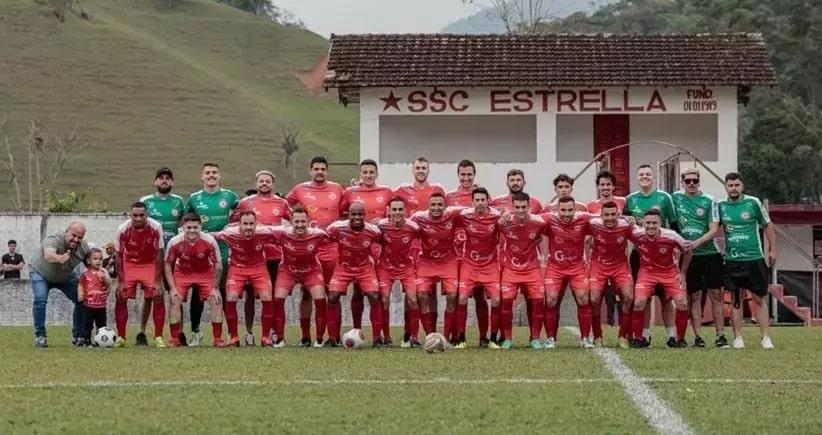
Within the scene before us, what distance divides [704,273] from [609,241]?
1265 mm

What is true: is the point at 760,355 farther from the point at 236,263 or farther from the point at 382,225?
→ the point at 236,263

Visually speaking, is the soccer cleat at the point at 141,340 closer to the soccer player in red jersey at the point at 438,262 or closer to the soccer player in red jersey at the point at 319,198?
the soccer player in red jersey at the point at 319,198

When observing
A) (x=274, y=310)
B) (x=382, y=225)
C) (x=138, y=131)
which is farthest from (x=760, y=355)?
(x=138, y=131)

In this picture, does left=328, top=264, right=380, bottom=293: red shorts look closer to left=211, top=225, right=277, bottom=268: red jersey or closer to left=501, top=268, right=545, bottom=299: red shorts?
left=211, top=225, right=277, bottom=268: red jersey

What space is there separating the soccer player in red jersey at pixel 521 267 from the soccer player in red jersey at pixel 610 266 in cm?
55

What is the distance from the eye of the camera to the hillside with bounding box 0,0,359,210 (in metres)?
64.8

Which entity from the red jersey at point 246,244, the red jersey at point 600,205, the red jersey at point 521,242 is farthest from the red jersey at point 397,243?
the red jersey at point 600,205

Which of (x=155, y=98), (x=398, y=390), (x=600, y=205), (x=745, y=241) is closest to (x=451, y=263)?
(x=600, y=205)

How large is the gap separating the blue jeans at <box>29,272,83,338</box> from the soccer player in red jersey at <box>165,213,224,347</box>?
1.02m

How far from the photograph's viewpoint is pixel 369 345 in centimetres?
1438

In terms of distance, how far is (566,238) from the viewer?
46.2 feet

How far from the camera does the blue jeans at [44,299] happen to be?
14.5 m

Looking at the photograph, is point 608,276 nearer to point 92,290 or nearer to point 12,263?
point 92,290

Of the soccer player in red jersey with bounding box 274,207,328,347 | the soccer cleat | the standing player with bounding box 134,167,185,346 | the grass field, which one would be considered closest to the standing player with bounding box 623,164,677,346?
the grass field
